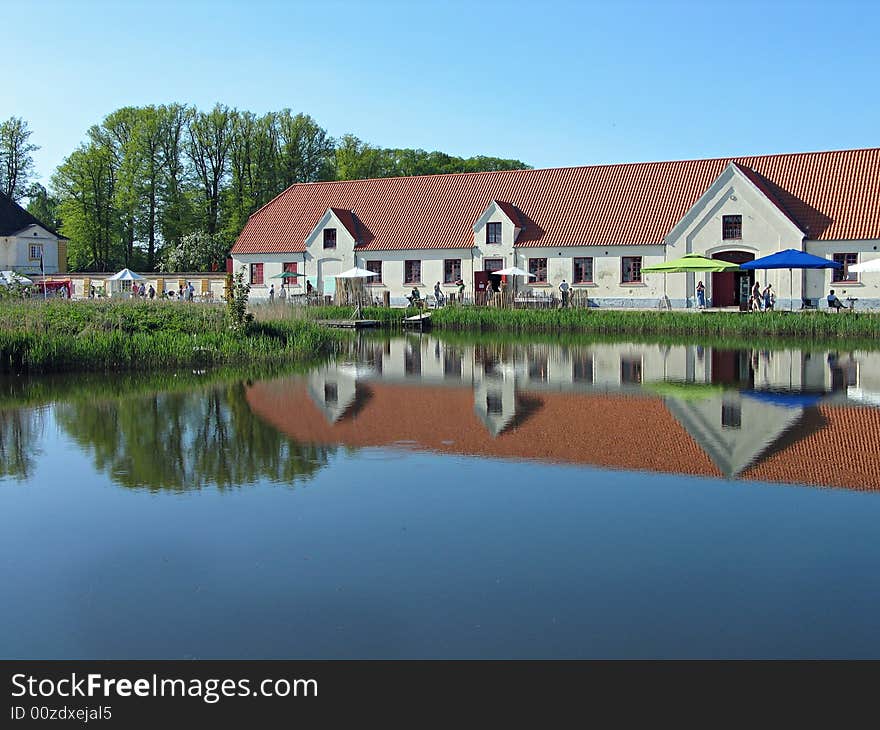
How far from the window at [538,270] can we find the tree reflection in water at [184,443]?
28.7 m

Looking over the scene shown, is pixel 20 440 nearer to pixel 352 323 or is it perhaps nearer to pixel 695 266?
pixel 352 323

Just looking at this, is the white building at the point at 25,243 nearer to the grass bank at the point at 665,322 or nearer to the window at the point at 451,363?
the grass bank at the point at 665,322

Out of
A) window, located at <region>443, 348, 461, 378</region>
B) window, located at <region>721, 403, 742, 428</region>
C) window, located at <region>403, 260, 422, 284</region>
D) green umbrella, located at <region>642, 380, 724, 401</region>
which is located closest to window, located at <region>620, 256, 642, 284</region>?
window, located at <region>403, 260, 422, 284</region>

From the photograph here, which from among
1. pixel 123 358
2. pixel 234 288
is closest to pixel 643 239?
pixel 234 288

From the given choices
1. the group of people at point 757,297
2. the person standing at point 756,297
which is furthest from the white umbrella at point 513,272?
the person standing at point 756,297

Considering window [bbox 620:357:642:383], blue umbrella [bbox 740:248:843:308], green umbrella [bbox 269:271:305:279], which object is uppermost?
green umbrella [bbox 269:271:305:279]

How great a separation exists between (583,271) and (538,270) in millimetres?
2084

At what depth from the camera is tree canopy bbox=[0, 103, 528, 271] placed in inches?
2319

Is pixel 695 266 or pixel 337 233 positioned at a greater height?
pixel 337 233

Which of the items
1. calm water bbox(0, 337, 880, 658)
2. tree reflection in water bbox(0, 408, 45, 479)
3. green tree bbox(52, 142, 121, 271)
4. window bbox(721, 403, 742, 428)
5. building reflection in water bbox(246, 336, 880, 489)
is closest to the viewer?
calm water bbox(0, 337, 880, 658)

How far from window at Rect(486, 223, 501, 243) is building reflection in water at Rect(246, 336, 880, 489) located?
20108 millimetres

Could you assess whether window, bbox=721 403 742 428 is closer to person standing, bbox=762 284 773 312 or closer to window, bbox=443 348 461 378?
window, bbox=443 348 461 378

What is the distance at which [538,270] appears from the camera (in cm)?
4356

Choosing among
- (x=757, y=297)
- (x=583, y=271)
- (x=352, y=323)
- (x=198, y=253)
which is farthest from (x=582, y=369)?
(x=198, y=253)
